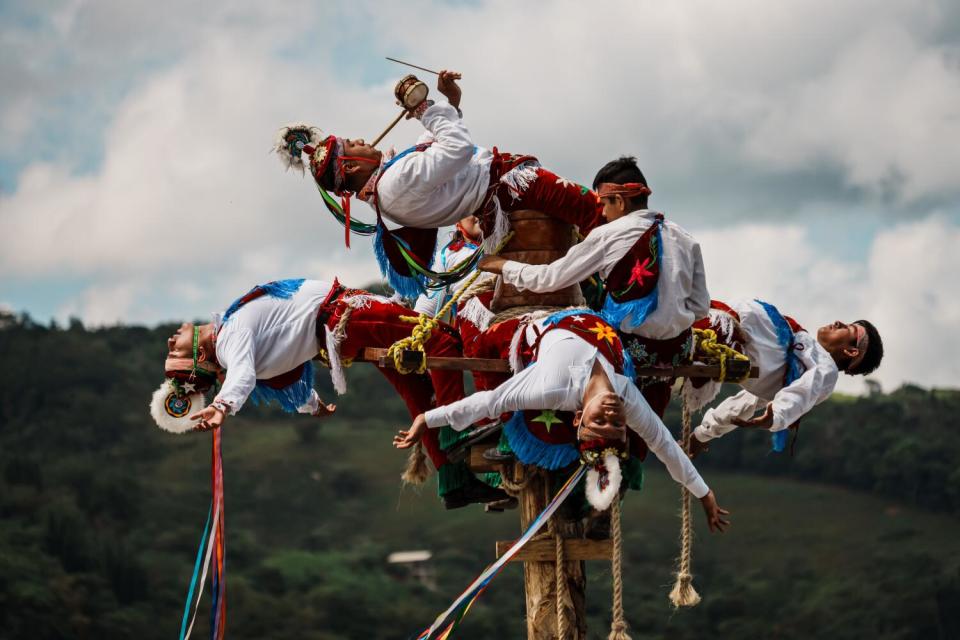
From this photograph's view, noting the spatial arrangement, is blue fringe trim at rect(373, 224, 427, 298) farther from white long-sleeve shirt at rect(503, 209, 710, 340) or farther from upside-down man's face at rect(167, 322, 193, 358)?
upside-down man's face at rect(167, 322, 193, 358)

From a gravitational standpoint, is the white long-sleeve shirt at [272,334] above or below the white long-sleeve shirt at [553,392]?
above

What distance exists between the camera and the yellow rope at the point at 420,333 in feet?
23.2

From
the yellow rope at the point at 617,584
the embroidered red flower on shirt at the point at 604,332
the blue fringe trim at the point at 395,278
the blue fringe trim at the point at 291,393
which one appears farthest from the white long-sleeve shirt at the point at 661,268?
the blue fringe trim at the point at 291,393

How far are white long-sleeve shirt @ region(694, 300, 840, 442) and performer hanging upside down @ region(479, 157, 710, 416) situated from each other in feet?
2.04

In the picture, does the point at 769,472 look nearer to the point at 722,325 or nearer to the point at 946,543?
the point at 946,543

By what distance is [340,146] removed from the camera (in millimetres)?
7480

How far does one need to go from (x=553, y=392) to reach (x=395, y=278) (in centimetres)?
119

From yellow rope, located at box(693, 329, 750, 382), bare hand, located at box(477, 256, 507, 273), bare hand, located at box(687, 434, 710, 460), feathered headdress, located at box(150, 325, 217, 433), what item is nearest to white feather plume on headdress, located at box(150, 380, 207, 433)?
feathered headdress, located at box(150, 325, 217, 433)

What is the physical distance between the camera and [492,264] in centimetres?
724

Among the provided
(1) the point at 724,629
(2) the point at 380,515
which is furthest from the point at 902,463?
(2) the point at 380,515

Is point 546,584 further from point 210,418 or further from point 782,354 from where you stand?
point 210,418

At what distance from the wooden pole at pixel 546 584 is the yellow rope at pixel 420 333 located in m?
0.83

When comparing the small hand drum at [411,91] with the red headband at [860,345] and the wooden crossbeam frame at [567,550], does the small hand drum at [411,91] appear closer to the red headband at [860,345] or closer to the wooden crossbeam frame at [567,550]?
the wooden crossbeam frame at [567,550]

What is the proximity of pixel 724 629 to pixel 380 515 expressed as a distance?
10616mm
